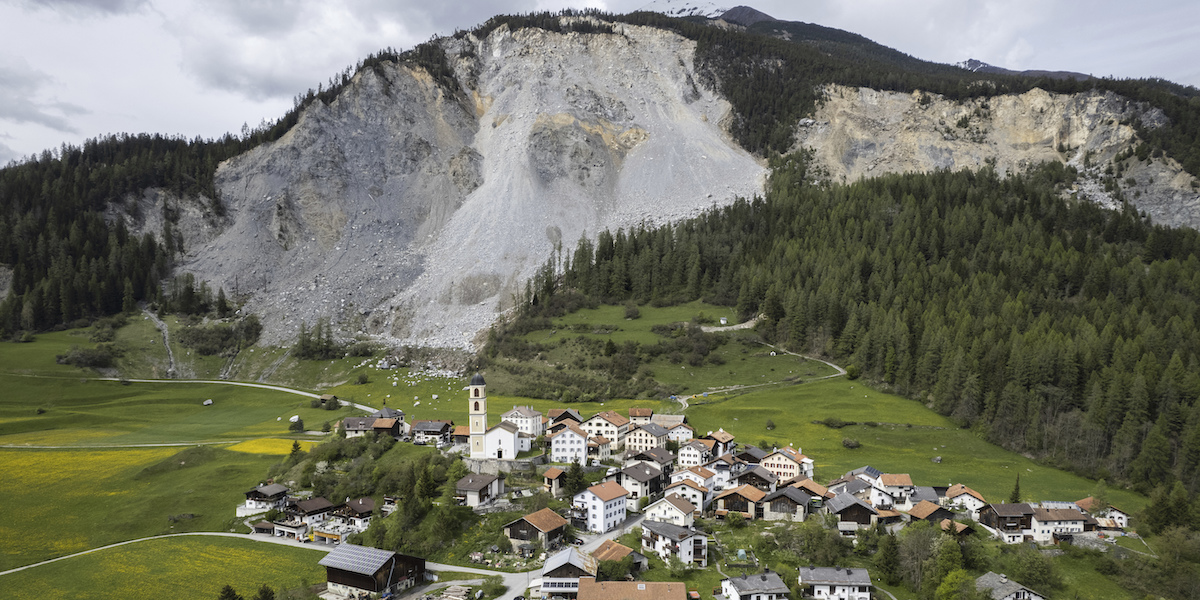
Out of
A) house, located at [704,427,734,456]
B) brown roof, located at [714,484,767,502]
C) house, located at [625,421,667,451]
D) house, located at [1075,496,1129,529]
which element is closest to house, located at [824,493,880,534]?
brown roof, located at [714,484,767,502]

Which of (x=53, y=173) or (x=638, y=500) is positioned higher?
(x=53, y=173)

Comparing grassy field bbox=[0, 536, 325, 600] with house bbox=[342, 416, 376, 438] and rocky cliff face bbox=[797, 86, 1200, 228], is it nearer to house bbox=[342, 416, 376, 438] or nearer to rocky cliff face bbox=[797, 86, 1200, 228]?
house bbox=[342, 416, 376, 438]

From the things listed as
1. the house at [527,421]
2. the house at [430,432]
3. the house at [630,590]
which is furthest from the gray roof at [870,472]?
the house at [430,432]

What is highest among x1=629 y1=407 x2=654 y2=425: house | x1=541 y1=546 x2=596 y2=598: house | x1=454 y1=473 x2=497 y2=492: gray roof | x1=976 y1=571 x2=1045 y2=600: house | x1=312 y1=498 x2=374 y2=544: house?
x1=629 y1=407 x2=654 y2=425: house

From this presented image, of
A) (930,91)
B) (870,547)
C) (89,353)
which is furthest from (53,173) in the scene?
(930,91)

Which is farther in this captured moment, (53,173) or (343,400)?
(53,173)

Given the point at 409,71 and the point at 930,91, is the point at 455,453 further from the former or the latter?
the point at 930,91
